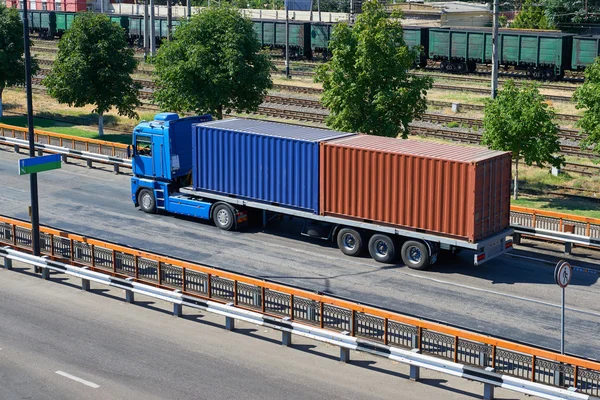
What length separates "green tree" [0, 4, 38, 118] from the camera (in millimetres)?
47812

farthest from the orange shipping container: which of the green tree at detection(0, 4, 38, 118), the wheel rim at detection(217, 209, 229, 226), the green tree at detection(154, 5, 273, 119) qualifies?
the green tree at detection(0, 4, 38, 118)

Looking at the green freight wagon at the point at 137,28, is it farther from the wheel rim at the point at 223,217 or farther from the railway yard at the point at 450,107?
the wheel rim at the point at 223,217

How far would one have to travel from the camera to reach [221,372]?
17.1m

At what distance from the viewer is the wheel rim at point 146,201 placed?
96.9 feet

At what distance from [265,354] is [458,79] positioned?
143 ft

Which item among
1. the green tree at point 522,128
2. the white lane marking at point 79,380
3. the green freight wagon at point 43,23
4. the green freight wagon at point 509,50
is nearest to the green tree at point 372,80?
the green tree at point 522,128

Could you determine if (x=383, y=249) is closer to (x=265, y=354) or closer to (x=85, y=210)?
(x=265, y=354)

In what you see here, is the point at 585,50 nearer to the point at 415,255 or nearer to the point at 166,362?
the point at 415,255

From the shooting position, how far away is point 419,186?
77.7 ft

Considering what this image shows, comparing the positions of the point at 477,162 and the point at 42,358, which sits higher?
the point at 477,162

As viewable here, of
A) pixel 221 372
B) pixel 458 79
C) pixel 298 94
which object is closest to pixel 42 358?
pixel 221 372

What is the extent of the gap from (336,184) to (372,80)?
815 cm

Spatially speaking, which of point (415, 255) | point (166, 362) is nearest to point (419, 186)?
point (415, 255)

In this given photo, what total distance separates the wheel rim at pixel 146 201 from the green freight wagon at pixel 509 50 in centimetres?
3452
